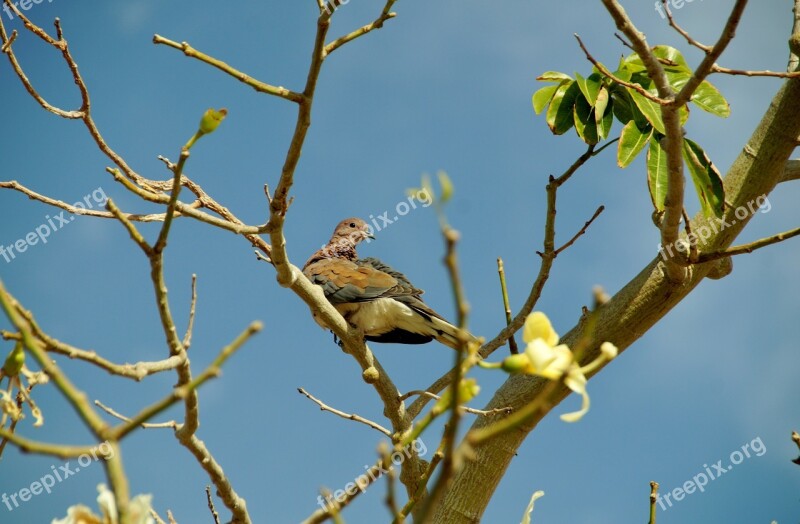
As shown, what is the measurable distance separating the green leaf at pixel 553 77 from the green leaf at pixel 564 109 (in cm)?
3

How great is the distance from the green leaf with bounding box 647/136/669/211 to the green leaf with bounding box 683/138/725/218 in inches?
3.1

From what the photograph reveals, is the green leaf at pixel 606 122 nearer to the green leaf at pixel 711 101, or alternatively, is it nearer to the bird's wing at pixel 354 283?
the green leaf at pixel 711 101

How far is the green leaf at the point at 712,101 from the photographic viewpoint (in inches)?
97.7

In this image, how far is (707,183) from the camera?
2.35 meters

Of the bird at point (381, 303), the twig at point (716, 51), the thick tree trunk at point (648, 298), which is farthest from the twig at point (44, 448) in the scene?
the bird at point (381, 303)

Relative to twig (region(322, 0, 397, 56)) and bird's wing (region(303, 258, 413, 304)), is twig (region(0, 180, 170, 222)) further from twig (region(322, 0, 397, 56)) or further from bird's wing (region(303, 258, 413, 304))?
bird's wing (region(303, 258, 413, 304))

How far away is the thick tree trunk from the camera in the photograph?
2.53 m

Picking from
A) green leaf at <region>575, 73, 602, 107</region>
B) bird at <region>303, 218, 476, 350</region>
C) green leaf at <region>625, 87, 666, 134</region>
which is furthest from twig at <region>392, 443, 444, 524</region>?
bird at <region>303, 218, 476, 350</region>

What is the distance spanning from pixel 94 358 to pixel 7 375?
140 millimetres

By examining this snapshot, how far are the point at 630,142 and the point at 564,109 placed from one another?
33cm

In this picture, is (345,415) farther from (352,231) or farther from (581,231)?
(352,231)

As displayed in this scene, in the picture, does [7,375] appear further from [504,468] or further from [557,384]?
[504,468]

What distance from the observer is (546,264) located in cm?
283

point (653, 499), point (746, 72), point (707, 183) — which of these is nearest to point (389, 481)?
point (653, 499)
